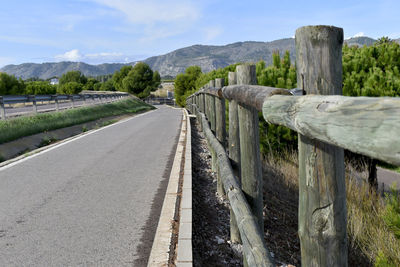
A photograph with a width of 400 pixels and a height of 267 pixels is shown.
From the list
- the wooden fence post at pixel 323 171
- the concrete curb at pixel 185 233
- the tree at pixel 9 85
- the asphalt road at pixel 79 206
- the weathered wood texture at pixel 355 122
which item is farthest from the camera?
the tree at pixel 9 85

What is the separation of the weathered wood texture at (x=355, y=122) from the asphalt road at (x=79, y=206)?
2474 millimetres

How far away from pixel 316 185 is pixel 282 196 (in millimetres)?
4809

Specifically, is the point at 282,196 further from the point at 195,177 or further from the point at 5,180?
the point at 5,180

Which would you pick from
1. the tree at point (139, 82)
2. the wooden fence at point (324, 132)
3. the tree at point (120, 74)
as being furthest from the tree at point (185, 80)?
the tree at point (120, 74)

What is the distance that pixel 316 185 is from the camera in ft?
5.77

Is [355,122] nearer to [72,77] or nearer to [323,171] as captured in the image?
[323,171]

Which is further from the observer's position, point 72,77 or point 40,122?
point 72,77

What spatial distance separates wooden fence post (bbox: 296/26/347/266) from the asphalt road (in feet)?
6.93

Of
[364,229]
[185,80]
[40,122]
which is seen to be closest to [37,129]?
[40,122]

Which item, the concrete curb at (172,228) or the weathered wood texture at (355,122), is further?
the concrete curb at (172,228)

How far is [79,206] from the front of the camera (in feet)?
16.2

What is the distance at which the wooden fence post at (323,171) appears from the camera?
1.73 meters

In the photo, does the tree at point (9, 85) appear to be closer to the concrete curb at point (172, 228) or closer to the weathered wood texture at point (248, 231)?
the concrete curb at point (172, 228)

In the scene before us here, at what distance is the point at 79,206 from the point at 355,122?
175 inches
